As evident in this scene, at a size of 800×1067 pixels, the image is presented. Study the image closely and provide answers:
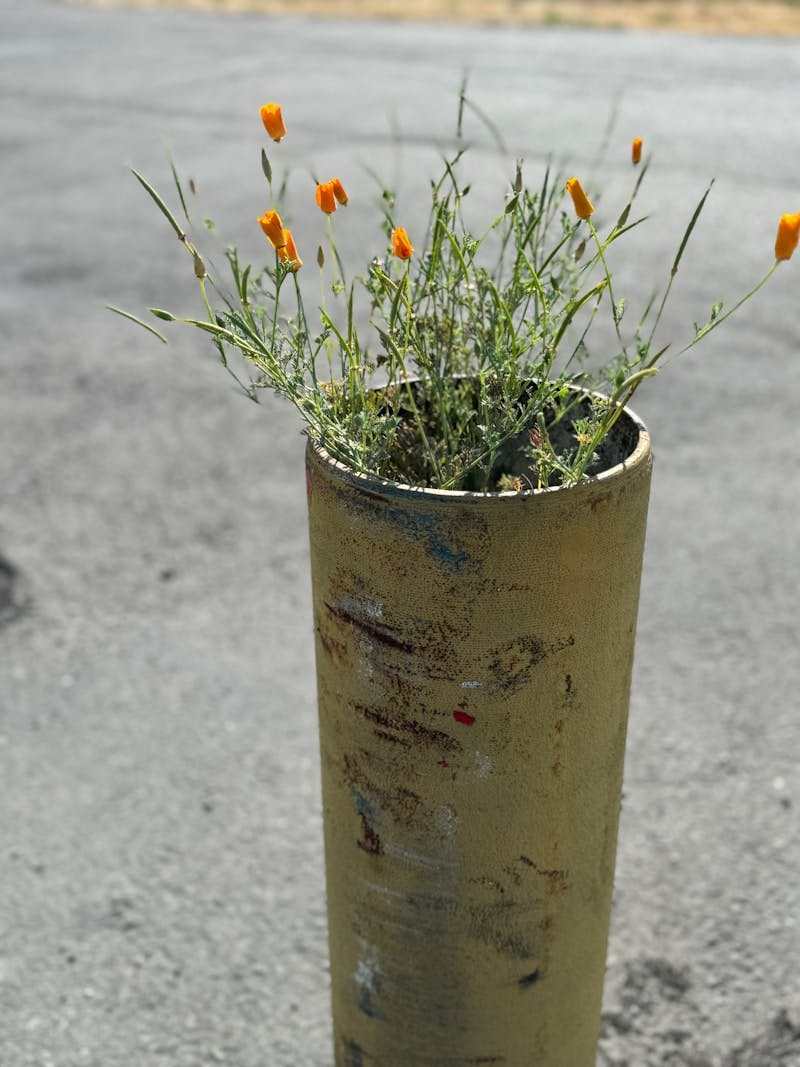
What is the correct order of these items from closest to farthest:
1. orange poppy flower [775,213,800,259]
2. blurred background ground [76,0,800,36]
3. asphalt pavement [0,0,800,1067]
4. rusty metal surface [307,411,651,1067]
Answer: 1. orange poppy flower [775,213,800,259]
2. rusty metal surface [307,411,651,1067]
3. asphalt pavement [0,0,800,1067]
4. blurred background ground [76,0,800,36]

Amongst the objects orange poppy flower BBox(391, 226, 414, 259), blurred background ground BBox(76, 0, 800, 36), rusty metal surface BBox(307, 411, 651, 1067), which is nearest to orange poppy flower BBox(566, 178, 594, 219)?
orange poppy flower BBox(391, 226, 414, 259)

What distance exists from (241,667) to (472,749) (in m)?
1.99

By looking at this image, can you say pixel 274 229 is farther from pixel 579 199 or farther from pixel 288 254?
pixel 579 199

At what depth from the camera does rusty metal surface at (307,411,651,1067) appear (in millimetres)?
1499

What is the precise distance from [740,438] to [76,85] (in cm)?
887

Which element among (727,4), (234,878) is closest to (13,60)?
(727,4)

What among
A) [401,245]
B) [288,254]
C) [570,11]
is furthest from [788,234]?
[570,11]

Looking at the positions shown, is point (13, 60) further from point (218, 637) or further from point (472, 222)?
point (218, 637)

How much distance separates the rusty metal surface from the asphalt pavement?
21.1 inches

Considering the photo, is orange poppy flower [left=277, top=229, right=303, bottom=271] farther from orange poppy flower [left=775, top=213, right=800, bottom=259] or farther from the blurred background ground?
the blurred background ground

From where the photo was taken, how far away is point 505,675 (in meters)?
1.55

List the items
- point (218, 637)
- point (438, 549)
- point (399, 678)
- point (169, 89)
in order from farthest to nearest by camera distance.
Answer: point (169, 89) → point (218, 637) → point (399, 678) → point (438, 549)

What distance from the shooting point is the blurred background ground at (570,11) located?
1501cm

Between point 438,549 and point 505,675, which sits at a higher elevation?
point 438,549
